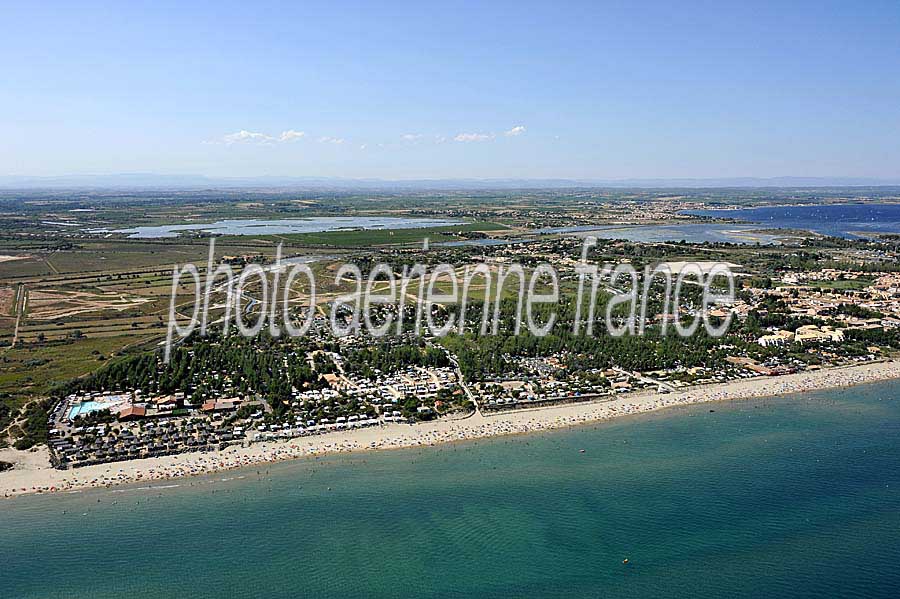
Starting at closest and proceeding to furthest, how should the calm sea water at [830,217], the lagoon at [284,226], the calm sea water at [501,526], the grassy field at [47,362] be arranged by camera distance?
1. the calm sea water at [501,526]
2. the grassy field at [47,362]
3. the lagoon at [284,226]
4. the calm sea water at [830,217]

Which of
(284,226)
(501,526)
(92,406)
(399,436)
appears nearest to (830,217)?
(284,226)

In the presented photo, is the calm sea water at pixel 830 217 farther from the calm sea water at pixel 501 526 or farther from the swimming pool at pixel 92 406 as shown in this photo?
the swimming pool at pixel 92 406

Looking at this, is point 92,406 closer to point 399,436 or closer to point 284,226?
point 399,436

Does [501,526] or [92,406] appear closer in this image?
[501,526]

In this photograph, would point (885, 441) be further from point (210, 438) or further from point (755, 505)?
point (210, 438)

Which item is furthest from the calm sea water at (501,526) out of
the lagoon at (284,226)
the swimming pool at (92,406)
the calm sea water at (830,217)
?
the calm sea water at (830,217)

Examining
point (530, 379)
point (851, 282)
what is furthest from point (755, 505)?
point (851, 282)
